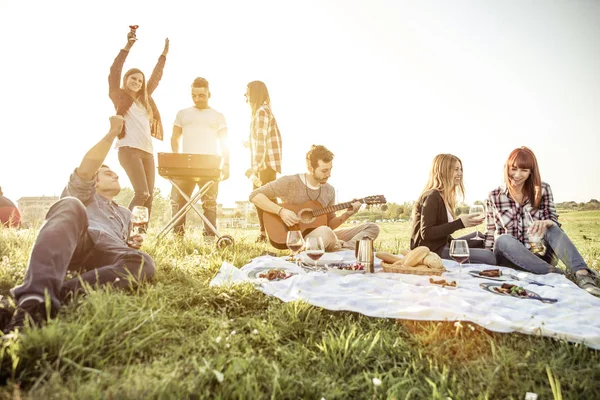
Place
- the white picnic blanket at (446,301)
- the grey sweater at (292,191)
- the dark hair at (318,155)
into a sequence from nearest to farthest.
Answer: the white picnic blanket at (446,301) → the dark hair at (318,155) → the grey sweater at (292,191)

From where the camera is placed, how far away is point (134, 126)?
501 cm

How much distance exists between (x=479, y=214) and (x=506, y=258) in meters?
0.90

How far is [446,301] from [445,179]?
83.7 inches

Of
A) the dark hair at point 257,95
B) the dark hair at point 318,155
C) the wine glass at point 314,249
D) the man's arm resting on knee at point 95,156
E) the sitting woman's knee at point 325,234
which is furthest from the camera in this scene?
the dark hair at point 257,95

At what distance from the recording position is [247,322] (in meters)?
2.39

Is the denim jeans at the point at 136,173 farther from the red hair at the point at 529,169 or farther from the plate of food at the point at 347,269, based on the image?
the red hair at the point at 529,169

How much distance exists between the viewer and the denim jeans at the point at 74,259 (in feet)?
6.70

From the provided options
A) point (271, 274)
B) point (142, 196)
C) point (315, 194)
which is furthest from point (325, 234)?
Result: point (142, 196)

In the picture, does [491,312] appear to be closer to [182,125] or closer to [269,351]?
[269,351]

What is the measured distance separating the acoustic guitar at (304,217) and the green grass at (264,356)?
8.40 ft

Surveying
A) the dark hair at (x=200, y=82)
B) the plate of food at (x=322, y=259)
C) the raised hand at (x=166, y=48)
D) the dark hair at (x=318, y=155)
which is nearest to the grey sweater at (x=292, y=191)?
the dark hair at (x=318, y=155)

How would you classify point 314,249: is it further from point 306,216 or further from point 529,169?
point 529,169

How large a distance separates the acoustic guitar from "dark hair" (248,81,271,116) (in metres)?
1.72

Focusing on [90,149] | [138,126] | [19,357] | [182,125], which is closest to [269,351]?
[19,357]
